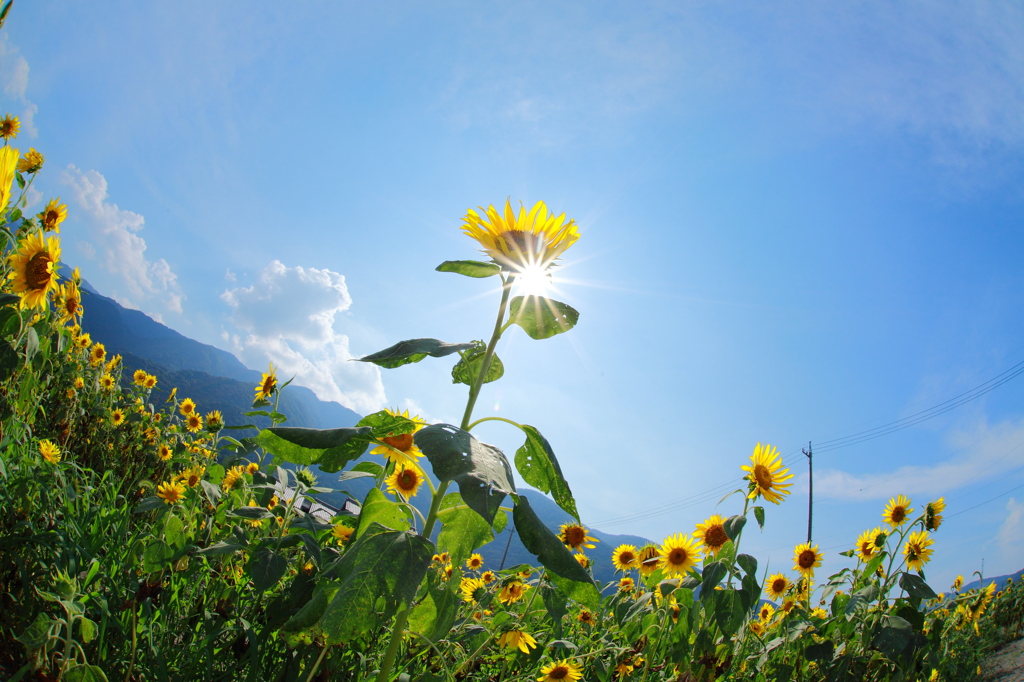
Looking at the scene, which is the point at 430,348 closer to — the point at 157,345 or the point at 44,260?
the point at 44,260

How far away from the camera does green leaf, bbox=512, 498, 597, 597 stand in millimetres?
789

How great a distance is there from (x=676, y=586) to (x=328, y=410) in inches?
6257

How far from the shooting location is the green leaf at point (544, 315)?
40.4 inches

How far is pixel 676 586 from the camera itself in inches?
74.0

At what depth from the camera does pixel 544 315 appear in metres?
1.04

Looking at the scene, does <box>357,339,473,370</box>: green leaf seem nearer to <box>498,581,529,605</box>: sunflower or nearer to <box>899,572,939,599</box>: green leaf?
<box>498,581,529,605</box>: sunflower

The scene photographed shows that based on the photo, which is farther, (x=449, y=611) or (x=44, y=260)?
(x=44, y=260)

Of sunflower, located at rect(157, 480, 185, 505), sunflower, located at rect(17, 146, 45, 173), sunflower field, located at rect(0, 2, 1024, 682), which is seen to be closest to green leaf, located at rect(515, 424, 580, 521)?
sunflower field, located at rect(0, 2, 1024, 682)

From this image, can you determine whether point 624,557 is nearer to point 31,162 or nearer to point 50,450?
point 50,450

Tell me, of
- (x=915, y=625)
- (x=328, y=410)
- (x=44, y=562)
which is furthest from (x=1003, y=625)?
(x=328, y=410)

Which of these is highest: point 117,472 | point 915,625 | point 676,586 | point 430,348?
point 430,348

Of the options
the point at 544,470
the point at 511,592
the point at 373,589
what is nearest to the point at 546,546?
the point at 544,470

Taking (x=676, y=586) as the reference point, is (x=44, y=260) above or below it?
above

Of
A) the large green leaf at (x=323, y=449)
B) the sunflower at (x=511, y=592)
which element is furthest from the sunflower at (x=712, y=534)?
the large green leaf at (x=323, y=449)
